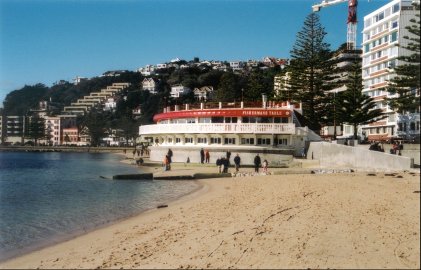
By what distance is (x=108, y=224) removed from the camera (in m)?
14.8

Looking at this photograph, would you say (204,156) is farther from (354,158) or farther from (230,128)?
(354,158)

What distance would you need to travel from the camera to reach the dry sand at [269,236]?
23.4ft

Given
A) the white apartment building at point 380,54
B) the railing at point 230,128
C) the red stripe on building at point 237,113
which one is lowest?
the railing at point 230,128

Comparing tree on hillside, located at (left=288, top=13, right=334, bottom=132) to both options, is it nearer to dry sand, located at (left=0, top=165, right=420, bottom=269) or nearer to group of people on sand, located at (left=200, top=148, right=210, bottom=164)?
group of people on sand, located at (left=200, top=148, right=210, bottom=164)

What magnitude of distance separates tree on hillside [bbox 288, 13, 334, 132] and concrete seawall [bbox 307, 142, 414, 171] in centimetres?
1014

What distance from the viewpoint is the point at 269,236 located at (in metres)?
9.17

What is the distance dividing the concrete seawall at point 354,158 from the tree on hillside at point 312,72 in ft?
33.3

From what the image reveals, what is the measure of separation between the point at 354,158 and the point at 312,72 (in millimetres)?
19652

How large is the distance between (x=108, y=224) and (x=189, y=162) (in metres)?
26.9

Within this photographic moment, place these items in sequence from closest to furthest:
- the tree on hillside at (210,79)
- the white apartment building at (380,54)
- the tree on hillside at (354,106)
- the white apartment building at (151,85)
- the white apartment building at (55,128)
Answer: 1. the tree on hillside at (354,106)
2. the white apartment building at (380,54)
3. the white apartment building at (55,128)
4. the tree on hillside at (210,79)
5. the white apartment building at (151,85)

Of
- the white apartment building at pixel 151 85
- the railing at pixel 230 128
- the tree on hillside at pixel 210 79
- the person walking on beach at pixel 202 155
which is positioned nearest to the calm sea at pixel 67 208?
the person walking on beach at pixel 202 155

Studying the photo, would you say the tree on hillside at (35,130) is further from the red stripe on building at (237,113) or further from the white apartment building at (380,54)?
the red stripe on building at (237,113)

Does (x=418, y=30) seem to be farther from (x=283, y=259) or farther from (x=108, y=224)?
(x=108, y=224)

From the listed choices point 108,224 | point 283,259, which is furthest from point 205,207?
point 283,259
